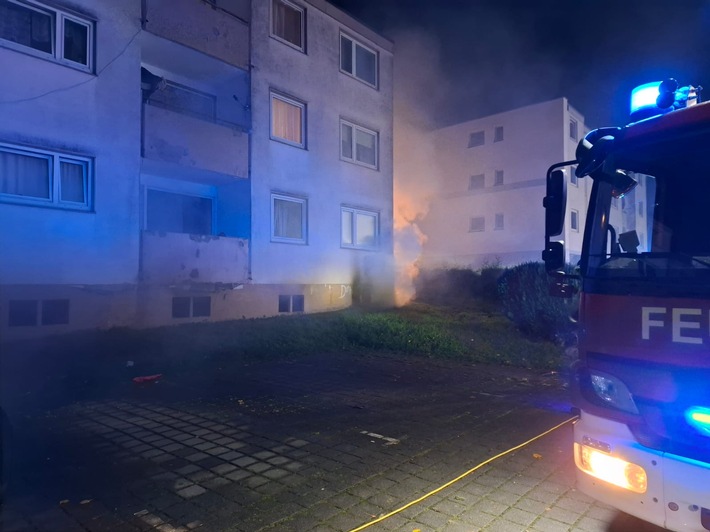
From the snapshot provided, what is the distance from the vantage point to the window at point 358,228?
48.8 ft

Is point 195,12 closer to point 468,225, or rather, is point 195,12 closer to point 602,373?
point 602,373

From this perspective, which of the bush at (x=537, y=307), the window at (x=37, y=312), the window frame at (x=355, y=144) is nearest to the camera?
the window at (x=37, y=312)

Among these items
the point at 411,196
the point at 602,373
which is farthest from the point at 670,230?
the point at 411,196

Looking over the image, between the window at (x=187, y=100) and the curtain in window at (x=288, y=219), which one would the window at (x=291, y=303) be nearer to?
the curtain in window at (x=288, y=219)

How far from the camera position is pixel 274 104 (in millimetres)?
12922

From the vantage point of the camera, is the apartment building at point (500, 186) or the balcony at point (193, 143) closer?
the balcony at point (193, 143)

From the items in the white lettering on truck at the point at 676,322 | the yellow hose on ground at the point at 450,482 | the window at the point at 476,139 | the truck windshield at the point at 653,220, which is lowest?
the yellow hose on ground at the point at 450,482

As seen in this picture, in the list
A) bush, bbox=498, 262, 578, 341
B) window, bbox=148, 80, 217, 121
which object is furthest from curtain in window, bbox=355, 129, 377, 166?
bush, bbox=498, 262, 578, 341

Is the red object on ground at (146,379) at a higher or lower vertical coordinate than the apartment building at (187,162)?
lower

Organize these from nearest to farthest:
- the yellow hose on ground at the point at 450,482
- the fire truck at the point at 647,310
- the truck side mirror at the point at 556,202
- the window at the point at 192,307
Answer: the fire truck at the point at 647,310 → the yellow hose on ground at the point at 450,482 → the truck side mirror at the point at 556,202 → the window at the point at 192,307

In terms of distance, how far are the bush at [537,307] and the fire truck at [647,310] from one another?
6836mm

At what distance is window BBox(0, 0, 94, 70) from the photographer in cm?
832

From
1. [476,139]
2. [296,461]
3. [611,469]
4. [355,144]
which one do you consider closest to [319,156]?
[355,144]

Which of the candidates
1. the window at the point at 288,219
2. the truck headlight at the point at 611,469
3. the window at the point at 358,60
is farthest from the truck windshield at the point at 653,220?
the window at the point at 358,60
